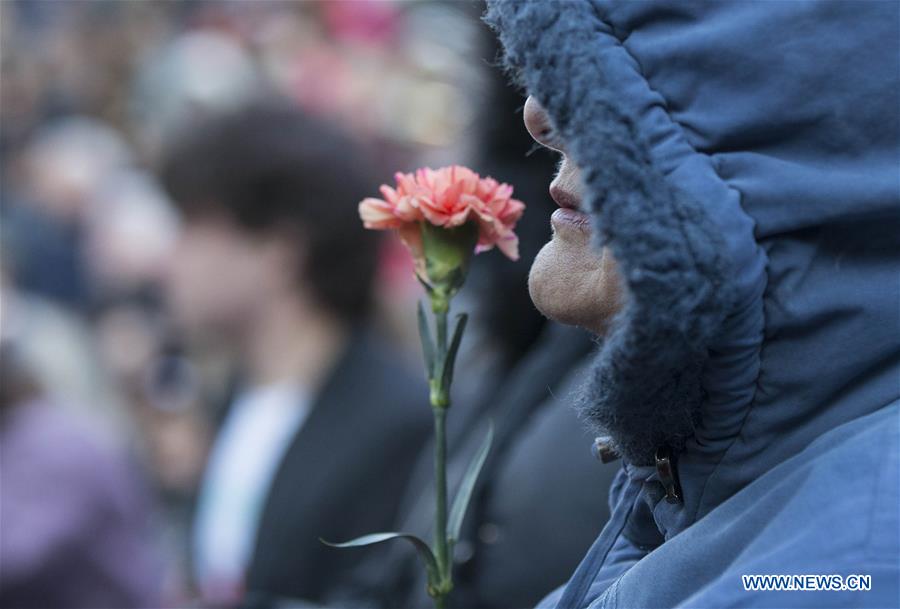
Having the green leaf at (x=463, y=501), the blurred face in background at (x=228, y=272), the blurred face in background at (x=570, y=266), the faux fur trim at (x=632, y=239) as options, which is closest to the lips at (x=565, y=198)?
the blurred face in background at (x=570, y=266)

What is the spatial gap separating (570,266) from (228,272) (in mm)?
2001

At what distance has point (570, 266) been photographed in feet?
3.80

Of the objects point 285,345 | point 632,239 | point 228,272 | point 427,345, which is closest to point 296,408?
A: point 285,345

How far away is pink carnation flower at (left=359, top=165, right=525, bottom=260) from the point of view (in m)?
1.16

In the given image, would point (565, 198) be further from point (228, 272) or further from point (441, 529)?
point (228, 272)

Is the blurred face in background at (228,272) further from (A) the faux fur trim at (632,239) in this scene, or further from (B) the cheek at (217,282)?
(A) the faux fur trim at (632,239)

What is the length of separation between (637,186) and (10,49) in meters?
7.47

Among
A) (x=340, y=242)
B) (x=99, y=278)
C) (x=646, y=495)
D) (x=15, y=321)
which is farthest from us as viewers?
(x=99, y=278)

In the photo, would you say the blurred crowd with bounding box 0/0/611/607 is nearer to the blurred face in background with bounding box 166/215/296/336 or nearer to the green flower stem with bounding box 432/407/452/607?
the blurred face in background with bounding box 166/215/296/336

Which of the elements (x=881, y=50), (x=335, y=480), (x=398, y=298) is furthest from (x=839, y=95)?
(x=398, y=298)

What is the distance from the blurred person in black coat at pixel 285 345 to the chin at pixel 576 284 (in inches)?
63.4

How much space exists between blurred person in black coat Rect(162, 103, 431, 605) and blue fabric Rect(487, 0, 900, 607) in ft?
5.68

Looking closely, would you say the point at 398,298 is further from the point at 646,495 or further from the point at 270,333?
the point at 646,495

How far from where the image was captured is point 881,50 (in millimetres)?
1041
